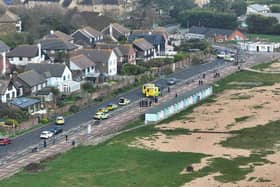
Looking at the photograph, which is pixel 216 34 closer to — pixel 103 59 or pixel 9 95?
pixel 103 59

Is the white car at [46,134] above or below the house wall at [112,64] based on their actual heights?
below

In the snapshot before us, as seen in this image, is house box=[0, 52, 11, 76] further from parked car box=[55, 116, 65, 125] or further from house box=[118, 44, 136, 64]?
house box=[118, 44, 136, 64]

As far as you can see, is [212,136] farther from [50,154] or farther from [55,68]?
[55,68]

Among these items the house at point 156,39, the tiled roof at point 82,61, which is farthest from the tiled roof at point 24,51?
the house at point 156,39

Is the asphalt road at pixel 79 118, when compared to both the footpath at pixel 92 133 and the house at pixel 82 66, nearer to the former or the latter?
the footpath at pixel 92 133

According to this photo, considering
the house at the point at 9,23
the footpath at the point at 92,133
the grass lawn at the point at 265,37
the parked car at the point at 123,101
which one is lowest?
the footpath at the point at 92,133

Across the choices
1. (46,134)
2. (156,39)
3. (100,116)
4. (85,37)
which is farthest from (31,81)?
(156,39)

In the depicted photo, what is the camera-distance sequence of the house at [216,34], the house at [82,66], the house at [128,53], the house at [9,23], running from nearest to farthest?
1. the house at [82,66]
2. the house at [128,53]
3. the house at [9,23]
4. the house at [216,34]
